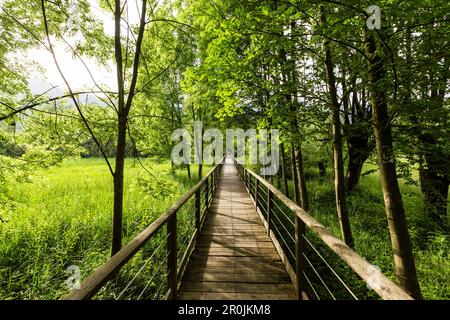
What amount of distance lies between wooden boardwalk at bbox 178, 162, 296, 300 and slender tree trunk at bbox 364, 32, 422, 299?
181 centimetres

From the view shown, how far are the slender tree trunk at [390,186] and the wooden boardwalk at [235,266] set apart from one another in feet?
5.93

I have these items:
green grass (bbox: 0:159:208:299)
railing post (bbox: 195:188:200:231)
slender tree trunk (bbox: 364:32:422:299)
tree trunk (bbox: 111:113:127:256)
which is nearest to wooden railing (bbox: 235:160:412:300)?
slender tree trunk (bbox: 364:32:422:299)

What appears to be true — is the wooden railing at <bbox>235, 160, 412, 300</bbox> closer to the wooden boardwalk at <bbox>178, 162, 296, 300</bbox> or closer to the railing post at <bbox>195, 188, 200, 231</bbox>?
the wooden boardwalk at <bbox>178, 162, 296, 300</bbox>

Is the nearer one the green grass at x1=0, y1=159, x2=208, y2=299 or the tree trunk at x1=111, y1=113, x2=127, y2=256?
the tree trunk at x1=111, y1=113, x2=127, y2=256

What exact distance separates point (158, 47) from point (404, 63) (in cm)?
459

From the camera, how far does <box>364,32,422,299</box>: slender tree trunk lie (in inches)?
138

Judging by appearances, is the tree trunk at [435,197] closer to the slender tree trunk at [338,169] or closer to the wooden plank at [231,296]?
the slender tree trunk at [338,169]

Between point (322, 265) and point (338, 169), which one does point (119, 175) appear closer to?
point (338, 169)

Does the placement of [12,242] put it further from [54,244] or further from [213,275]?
[213,275]

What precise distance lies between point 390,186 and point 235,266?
2.85 m

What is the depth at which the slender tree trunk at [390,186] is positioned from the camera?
3.52 meters

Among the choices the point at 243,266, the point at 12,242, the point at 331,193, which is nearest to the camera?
the point at 243,266

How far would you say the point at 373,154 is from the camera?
7.34 m

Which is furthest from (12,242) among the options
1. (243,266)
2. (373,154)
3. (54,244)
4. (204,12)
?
(373,154)
